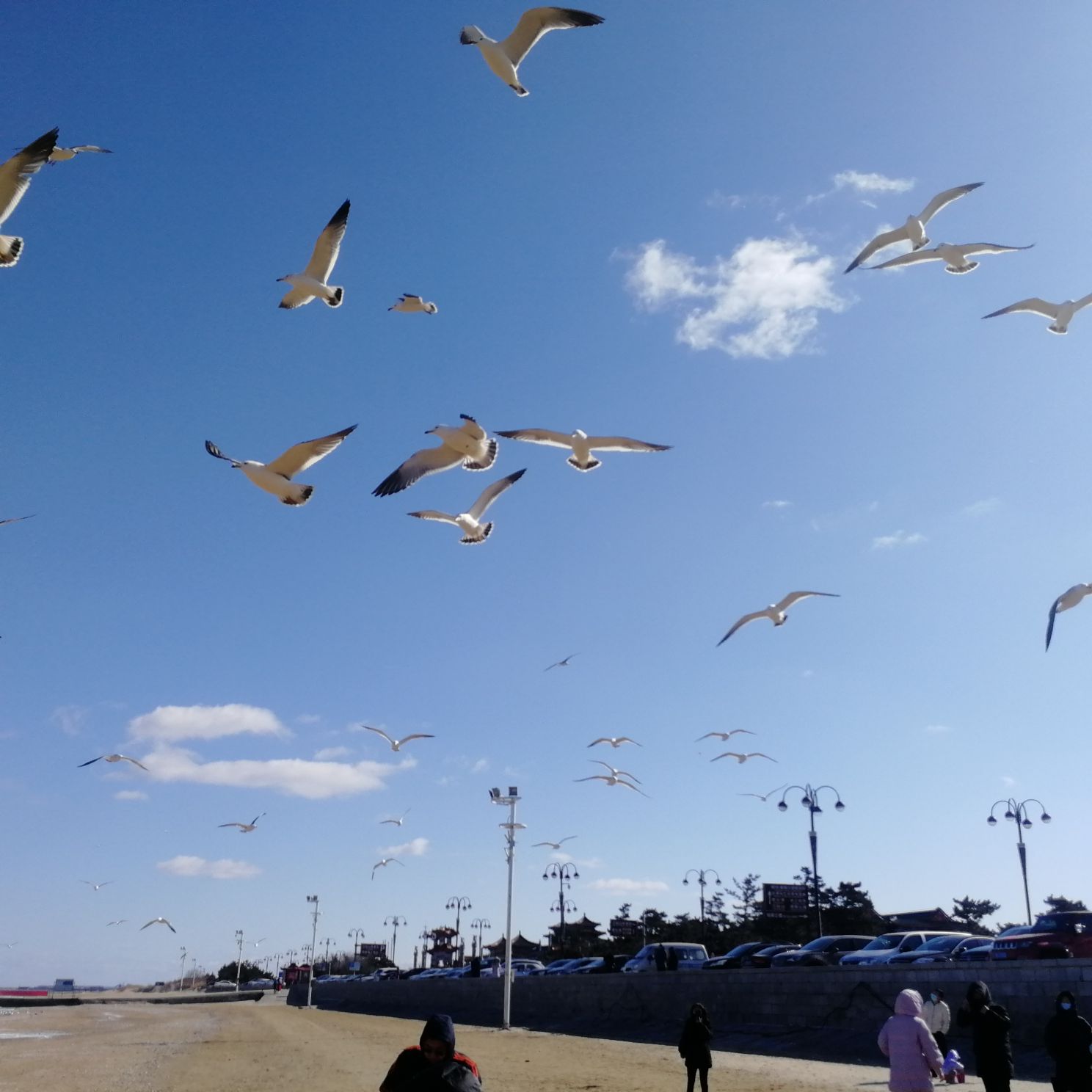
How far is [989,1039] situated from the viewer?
8547mm

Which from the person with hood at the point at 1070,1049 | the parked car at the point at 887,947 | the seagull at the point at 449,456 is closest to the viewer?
the person with hood at the point at 1070,1049

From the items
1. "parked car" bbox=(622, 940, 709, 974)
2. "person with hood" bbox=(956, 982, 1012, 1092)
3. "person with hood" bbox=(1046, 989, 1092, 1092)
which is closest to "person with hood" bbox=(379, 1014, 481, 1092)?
"person with hood" bbox=(956, 982, 1012, 1092)

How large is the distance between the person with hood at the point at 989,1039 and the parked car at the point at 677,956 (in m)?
23.7

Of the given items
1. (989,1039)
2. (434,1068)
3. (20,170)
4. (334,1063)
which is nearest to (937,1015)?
(989,1039)

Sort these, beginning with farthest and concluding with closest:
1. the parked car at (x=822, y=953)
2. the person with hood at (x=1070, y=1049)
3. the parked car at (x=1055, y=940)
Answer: the parked car at (x=822, y=953)
the parked car at (x=1055, y=940)
the person with hood at (x=1070, y=1049)

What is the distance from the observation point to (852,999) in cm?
2070

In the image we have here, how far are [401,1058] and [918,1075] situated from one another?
4618 millimetres

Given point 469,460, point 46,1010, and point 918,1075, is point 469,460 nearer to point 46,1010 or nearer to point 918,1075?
point 918,1075

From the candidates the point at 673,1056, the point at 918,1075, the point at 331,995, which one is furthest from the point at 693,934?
the point at 918,1075

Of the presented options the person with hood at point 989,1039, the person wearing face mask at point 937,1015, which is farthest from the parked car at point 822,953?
the person with hood at point 989,1039

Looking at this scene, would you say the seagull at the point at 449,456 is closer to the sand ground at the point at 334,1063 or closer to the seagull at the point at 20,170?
the seagull at the point at 20,170

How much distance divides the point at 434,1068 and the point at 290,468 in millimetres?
10812

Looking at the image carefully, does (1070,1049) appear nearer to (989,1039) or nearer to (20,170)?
(989,1039)

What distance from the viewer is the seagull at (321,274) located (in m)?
14.4
